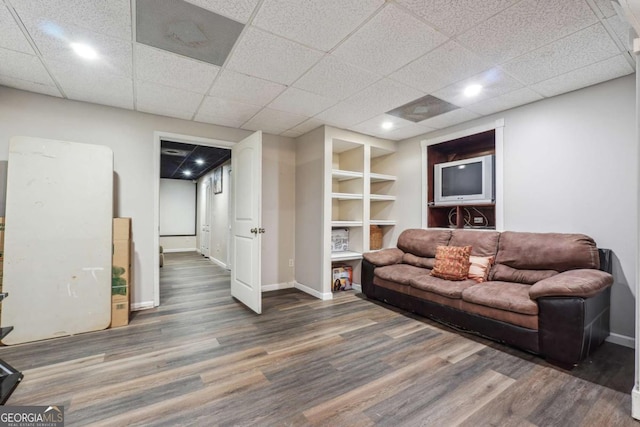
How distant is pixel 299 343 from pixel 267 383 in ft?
2.06

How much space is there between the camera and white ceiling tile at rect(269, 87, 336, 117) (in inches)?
115

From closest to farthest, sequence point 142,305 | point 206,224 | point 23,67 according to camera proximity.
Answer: point 23,67 → point 142,305 → point 206,224

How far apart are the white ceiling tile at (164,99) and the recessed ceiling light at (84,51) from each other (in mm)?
465

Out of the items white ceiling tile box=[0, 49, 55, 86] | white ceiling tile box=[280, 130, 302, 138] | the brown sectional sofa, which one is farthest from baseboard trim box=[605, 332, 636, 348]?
white ceiling tile box=[0, 49, 55, 86]

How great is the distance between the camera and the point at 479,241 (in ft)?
10.9

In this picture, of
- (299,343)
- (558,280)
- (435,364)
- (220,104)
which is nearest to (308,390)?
(299,343)

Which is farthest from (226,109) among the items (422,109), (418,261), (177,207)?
(177,207)

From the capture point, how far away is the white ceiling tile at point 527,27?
1.69 m

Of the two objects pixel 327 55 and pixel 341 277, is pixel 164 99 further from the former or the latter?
pixel 341 277

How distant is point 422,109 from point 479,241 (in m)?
1.70

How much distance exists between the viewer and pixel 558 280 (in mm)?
2227

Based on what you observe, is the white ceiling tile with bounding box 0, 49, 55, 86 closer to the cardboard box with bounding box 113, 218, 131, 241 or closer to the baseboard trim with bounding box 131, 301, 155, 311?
the cardboard box with bounding box 113, 218, 131, 241

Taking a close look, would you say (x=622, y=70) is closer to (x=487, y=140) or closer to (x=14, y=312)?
(x=487, y=140)

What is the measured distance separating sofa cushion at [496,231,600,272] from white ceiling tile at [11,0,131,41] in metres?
3.84
